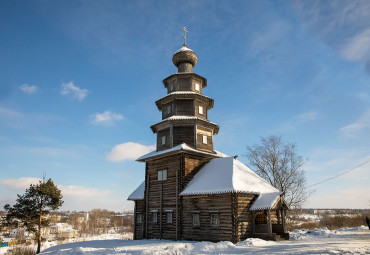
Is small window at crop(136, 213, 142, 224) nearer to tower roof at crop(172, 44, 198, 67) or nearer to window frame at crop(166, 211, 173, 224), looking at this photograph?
window frame at crop(166, 211, 173, 224)

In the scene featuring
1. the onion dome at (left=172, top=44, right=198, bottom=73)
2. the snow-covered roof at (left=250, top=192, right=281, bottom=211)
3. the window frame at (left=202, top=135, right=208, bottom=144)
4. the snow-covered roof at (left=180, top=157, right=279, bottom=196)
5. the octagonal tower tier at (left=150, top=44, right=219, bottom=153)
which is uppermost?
the onion dome at (left=172, top=44, right=198, bottom=73)

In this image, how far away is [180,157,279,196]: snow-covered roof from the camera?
61.8 ft

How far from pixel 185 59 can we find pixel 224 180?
1304 centimetres

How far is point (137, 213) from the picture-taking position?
25484mm

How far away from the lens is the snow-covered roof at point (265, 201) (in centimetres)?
1809

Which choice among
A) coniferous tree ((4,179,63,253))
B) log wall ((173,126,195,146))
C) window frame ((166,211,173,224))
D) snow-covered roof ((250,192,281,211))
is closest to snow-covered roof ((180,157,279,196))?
snow-covered roof ((250,192,281,211))

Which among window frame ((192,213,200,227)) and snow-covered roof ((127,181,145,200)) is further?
snow-covered roof ((127,181,145,200))

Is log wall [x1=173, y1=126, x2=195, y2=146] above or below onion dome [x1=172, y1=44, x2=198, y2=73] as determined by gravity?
below

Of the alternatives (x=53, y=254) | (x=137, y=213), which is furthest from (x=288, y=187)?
(x=53, y=254)

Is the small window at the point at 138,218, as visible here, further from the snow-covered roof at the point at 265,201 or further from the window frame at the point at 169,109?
the snow-covered roof at the point at 265,201

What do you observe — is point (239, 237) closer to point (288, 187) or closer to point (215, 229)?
point (215, 229)

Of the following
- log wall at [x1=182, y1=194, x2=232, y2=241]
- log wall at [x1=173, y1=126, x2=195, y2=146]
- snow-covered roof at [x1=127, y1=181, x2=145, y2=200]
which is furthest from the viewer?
snow-covered roof at [x1=127, y1=181, x2=145, y2=200]

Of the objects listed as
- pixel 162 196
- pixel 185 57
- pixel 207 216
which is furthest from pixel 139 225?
pixel 185 57

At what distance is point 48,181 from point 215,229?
21.0 meters
